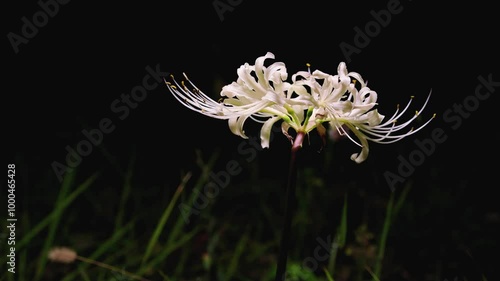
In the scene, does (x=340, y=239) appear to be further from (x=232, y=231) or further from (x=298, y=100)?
(x=232, y=231)

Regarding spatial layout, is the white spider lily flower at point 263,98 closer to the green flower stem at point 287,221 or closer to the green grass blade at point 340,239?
the green flower stem at point 287,221

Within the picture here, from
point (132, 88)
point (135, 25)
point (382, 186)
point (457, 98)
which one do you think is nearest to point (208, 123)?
point (132, 88)

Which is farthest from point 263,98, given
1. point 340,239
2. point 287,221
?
point 340,239

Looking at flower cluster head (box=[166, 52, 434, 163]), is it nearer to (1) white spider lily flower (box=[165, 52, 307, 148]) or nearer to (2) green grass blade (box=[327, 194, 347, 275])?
(1) white spider lily flower (box=[165, 52, 307, 148])

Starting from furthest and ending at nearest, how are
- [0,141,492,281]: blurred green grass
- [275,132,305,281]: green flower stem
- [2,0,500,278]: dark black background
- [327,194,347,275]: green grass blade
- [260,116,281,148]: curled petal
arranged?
[2,0,500,278]: dark black background
[0,141,492,281]: blurred green grass
[327,194,347,275]: green grass blade
[260,116,281,148]: curled petal
[275,132,305,281]: green flower stem

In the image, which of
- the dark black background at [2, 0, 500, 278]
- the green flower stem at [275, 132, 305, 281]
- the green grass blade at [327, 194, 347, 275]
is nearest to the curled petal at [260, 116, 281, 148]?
the green flower stem at [275, 132, 305, 281]

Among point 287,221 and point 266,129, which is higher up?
point 266,129

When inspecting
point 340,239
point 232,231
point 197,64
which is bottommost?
point 340,239

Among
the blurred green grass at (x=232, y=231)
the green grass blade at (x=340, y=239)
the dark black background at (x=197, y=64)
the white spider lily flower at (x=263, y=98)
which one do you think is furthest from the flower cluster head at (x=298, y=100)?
the dark black background at (x=197, y=64)
